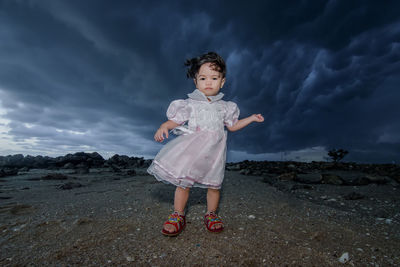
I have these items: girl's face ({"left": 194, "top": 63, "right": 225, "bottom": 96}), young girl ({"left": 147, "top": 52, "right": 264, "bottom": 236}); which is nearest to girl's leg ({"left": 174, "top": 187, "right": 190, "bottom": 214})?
young girl ({"left": 147, "top": 52, "right": 264, "bottom": 236})

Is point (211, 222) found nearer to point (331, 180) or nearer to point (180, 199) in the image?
point (180, 199)

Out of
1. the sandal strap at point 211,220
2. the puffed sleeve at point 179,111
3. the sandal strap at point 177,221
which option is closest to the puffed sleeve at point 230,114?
the puffed sleeve at point 179,111

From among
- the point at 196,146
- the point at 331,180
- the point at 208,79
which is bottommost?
the point at 331,180

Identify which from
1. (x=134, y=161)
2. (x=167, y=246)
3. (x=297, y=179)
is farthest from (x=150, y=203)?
(x=134, y=161)

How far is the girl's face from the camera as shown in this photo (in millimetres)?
Result: 2992

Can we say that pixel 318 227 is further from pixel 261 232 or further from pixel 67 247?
pixel 67 247

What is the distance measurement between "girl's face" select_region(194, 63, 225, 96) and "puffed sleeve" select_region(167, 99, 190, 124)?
33 centimetres

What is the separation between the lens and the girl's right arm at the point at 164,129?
277 cm

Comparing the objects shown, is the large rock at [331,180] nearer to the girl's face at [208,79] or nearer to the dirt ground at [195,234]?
the dirt ground at [195,234]

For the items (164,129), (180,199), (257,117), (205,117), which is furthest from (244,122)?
(180,199)

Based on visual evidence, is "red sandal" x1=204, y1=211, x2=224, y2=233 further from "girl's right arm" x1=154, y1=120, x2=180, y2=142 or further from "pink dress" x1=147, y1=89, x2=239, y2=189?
"girl's right arm" x1=154, y1=120, x2=180, y2=142

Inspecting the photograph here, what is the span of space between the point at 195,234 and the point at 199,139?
1143 mm

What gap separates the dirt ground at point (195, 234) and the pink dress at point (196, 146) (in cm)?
64

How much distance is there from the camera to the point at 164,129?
283 centimetres
